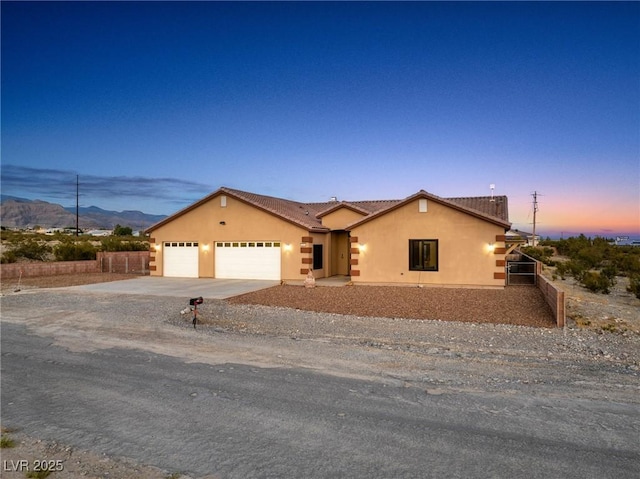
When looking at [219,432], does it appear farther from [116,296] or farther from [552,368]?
[116,296]

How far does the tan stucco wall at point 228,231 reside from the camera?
24.1 m

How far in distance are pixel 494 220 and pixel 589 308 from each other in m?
5.39

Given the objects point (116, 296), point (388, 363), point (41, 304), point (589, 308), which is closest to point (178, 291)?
point (116, 296)

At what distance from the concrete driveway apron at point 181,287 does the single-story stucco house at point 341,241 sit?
4.84ft

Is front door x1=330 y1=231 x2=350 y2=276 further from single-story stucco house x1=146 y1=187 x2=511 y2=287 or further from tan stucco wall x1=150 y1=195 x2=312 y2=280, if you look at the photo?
tan stucco wall x1=150 y1=195 x2=312 y2=280

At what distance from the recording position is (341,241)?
90.3 feet

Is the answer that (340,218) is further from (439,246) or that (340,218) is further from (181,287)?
(181,287)

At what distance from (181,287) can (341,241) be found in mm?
10321

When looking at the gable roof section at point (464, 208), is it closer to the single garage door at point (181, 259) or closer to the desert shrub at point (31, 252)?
the single garage door at point (181, 259)

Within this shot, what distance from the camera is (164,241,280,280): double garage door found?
80.9 feet

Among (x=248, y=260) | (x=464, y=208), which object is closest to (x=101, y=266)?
(x=248, y=260)

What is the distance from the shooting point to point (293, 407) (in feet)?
20.2

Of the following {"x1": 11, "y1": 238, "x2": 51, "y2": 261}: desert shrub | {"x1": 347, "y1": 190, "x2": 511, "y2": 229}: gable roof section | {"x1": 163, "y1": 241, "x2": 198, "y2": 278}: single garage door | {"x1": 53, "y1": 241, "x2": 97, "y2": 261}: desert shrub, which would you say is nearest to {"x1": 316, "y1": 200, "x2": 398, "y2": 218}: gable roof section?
{"x1": 347, "y1": 190, "x2": 511, "y2": 229}: gable roof section

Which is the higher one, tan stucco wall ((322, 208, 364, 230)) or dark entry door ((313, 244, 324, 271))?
tan stucco wall ((322, 208, 364, 230))
